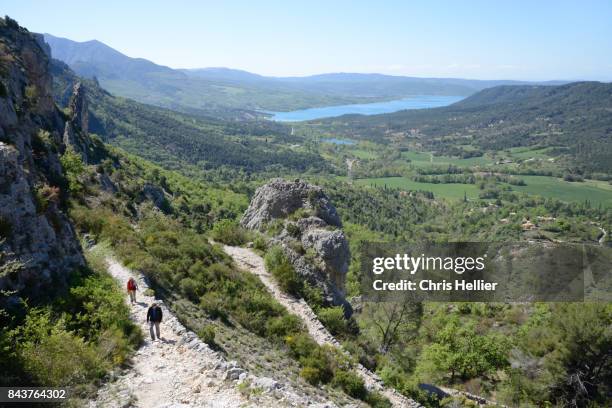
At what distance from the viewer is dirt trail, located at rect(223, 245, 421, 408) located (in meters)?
17.1

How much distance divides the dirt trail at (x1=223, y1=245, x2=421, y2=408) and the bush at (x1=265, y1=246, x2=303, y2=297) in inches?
14.3

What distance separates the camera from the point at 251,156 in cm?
18550

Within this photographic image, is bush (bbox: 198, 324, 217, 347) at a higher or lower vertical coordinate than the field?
higher

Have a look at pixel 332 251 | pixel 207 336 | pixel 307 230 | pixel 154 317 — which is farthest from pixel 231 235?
pixel 154 317

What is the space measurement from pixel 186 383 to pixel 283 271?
13.4 m

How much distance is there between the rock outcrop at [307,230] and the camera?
25062 mm

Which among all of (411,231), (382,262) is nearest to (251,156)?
(411,231)

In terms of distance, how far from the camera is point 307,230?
28000mm

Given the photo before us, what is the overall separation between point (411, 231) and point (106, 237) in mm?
102001

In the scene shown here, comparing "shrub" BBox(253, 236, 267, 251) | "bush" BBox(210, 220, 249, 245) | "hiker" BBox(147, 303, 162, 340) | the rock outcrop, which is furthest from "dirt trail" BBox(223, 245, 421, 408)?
"hiker" BBox(147, 303, 162, 340)

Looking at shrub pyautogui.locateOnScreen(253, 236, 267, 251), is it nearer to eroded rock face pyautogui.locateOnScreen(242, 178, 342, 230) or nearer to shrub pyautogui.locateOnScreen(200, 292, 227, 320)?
eroded rock face pyautogui.locateOnScreen(242, 178, 342, 230)

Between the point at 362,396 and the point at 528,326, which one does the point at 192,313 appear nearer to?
the point at 362,396

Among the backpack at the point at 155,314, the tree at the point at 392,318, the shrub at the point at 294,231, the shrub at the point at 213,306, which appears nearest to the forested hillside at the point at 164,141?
the shrub at the point at 294,231

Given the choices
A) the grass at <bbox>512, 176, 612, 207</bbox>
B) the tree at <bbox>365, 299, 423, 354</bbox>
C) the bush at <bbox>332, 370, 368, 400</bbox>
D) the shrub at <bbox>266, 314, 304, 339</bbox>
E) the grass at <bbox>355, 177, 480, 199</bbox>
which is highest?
the shrub at <bbox>266, 314, 304, 339</bbox>
